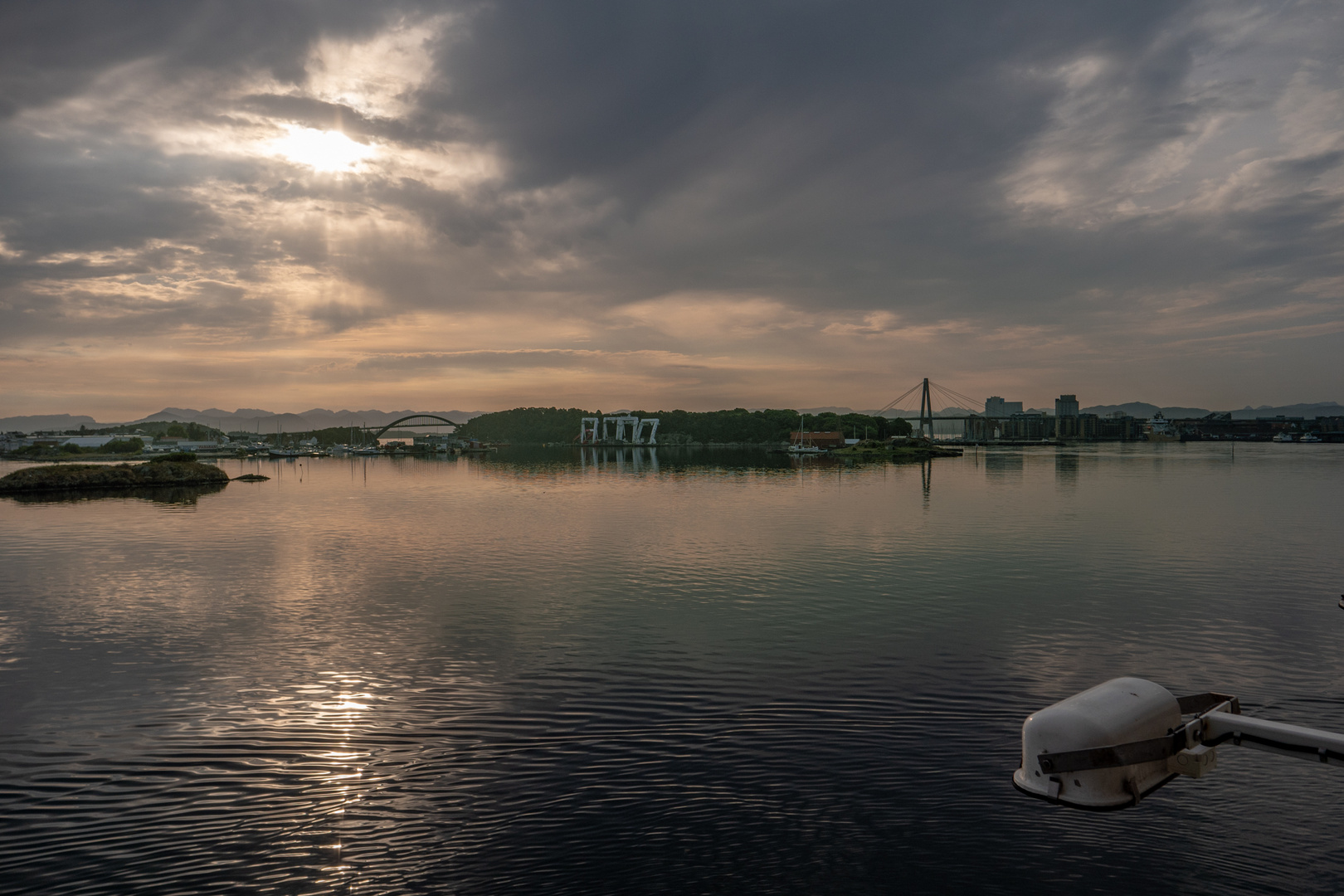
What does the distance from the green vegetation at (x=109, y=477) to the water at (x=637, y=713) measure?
65.0 meters

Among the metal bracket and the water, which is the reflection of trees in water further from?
the metal bracket

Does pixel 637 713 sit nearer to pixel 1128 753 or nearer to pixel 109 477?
pixel 1128 753

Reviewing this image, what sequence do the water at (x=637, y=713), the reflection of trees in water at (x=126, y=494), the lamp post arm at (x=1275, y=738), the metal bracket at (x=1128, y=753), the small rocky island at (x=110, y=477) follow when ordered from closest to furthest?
the metal bracket at (x=1128, y=753) → the lamp post arm at (x=1275, y=738) → the water at (x=637, y=713) → the reflection of trees in water at (x=126, y=494) → the small rocky island at (x=110, y=477)

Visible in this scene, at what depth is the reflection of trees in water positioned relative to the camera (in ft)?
263

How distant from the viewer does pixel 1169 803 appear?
40.4 feet

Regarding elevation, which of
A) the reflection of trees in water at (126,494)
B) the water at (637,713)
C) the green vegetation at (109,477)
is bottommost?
the reflection of trees in water at (126,494)

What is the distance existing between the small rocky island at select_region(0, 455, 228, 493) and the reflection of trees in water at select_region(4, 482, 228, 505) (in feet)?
4.03

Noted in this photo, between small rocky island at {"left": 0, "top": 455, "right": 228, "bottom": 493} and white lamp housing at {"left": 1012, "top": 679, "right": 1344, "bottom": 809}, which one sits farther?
small rocky island at {"left": 0, "top": 455, "right": 228, "bottom": 493}

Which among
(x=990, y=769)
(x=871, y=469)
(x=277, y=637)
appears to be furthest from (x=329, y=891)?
(x=871, y=469)

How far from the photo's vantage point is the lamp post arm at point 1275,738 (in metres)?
10.4

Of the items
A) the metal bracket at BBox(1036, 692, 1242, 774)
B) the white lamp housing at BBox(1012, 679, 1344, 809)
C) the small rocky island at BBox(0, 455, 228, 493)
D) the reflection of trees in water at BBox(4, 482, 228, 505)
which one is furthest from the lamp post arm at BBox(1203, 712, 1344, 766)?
the small rocky island at BBox(0, 455, 228, 493)

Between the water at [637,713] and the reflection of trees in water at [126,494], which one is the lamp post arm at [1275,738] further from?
the reflection of trees in water at [126,494]

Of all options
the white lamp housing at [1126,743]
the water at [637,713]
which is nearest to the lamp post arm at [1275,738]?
the white lamp housing at [1126,743]

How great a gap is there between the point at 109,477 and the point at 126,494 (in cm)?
1327
